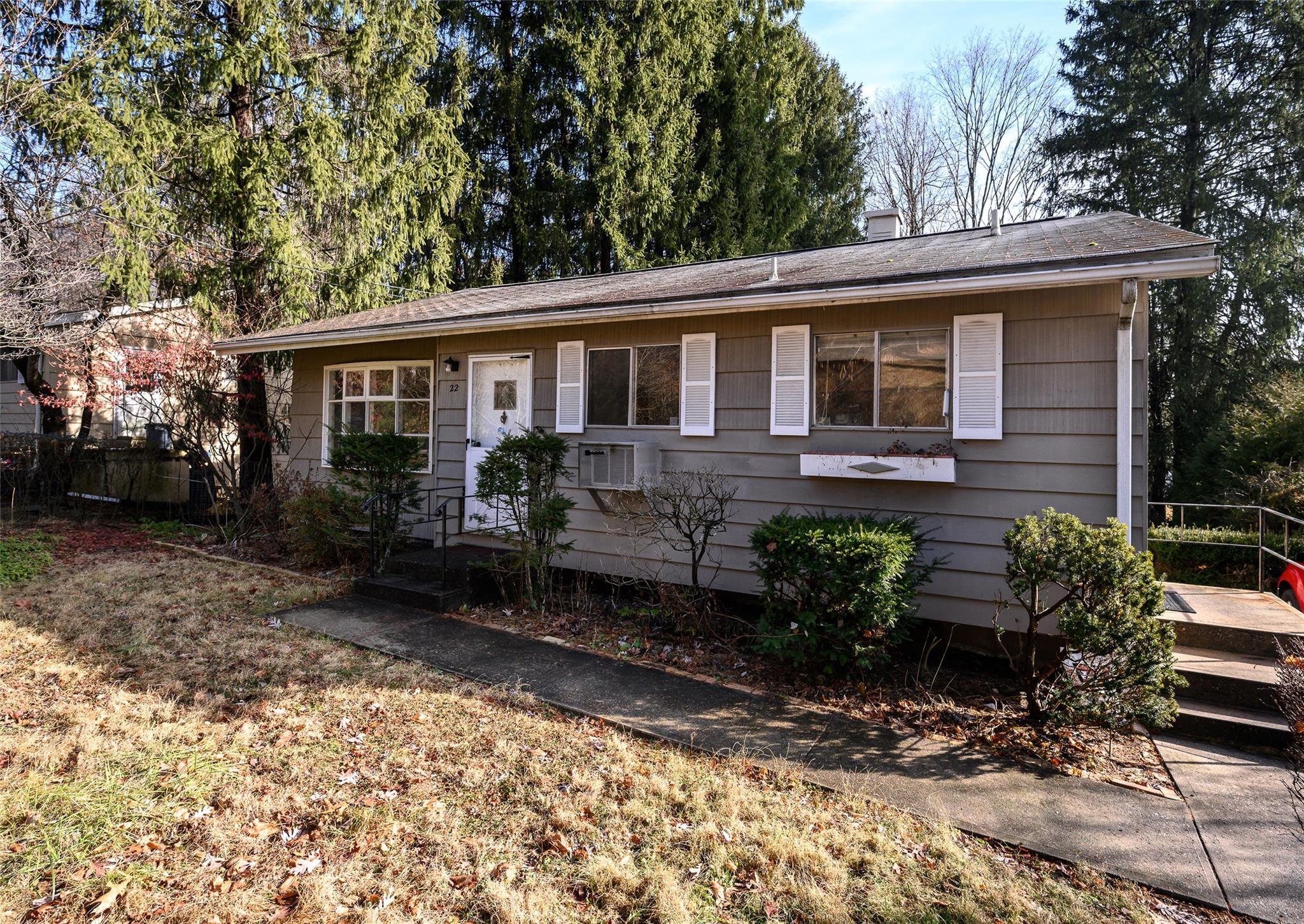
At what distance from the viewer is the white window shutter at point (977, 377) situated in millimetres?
5121

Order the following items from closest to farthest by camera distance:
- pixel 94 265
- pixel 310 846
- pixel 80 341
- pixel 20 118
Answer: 1. pixel 310 846
2. pixel 20 118
3. pixel 94 265
4. pixel 80 341

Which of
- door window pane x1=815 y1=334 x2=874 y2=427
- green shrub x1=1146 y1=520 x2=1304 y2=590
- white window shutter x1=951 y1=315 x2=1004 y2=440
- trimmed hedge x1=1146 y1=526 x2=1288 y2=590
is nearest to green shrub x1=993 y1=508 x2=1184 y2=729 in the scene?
white window shutter x1=951 y1=315 x2=1004 y2=440

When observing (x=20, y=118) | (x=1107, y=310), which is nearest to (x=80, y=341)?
(x=20, y=118)

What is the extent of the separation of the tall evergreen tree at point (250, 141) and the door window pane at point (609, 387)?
6.29 m

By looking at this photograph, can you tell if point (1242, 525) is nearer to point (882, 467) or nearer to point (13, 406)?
point (882, 467)

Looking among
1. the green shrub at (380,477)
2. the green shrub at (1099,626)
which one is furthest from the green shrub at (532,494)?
the green shrub at (1099,626)

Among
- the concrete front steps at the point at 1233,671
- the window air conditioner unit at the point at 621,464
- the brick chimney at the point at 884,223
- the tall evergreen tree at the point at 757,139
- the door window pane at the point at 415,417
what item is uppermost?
the tall evergreen tree at the point at 757,139

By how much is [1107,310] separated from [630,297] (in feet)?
13.2

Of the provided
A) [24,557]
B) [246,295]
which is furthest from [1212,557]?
[24,557]

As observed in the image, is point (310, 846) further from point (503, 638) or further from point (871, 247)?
Result: point (871, 247)

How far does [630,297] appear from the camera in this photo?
6.85m

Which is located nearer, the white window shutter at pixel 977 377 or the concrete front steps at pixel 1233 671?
the concrete front steps at pixel 1233 671

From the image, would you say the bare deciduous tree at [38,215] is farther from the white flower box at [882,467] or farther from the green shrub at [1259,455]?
the green shrub at [1259,455]

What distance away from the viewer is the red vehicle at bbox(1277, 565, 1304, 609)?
559 centimetres
